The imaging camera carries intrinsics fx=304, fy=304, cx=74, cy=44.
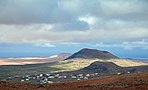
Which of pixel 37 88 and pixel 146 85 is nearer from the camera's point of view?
pixel 146 85

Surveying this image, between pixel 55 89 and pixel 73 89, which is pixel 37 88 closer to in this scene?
pixel 55 89

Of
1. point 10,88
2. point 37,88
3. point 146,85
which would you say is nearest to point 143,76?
point 146,85

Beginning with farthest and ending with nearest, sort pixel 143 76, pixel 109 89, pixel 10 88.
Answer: pixel 143 76
pixel 10 88
pixel 109 89

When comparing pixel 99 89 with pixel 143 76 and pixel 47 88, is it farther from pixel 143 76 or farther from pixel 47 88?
pixel 143 76

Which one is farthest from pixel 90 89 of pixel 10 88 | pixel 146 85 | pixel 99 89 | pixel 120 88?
pixel 10 88

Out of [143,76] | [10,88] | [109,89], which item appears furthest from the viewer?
[143,76]

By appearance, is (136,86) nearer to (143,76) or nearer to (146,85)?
(146,85)

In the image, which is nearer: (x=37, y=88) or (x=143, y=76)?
(x=37, y=88)

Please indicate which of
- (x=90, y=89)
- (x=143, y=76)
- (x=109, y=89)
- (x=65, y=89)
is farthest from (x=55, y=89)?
(x=143, y=76)
